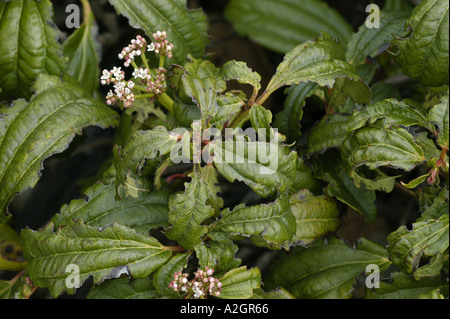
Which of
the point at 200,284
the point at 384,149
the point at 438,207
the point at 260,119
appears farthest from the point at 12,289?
the point at 438,207

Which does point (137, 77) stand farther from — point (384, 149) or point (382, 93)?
point (382, 93)

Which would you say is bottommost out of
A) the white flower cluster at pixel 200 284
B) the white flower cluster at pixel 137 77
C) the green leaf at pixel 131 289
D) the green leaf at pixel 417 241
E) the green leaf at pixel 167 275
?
the green leaf at pixel 131 289

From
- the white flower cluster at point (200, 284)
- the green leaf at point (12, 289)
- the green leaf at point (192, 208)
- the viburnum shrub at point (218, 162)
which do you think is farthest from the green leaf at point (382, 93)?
the green leaf at point (12, 289)

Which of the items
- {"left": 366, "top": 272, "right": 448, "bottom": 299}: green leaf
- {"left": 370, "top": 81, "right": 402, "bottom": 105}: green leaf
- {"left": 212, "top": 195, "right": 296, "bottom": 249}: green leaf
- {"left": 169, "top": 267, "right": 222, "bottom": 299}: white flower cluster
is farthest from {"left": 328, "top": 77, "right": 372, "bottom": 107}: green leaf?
{"left": 169, "top": 267, "right": 222, "bottom": 299}: white flower cluster

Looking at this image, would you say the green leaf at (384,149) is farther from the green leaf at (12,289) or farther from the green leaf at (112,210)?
the green leaf at (12,289)

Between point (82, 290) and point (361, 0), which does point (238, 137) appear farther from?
point (361, 0)
